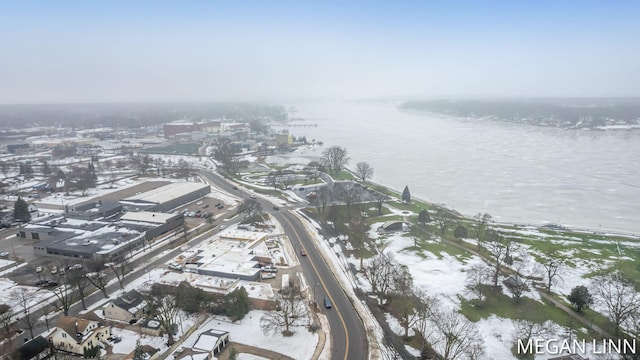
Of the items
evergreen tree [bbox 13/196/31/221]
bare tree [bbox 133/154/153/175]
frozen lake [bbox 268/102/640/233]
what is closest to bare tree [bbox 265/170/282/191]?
frozen lake [bbox 268/102/640/233]

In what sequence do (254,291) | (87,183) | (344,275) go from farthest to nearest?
1. (87,183)
2. (344,275)
3. (254,291)

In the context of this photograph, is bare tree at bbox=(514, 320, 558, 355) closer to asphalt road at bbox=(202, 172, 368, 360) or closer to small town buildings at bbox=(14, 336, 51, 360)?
asphalt road at bbox=(202, 172, 368, 360)

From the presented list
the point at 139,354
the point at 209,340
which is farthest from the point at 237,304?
the point at 139,354

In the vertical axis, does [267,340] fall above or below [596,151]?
below

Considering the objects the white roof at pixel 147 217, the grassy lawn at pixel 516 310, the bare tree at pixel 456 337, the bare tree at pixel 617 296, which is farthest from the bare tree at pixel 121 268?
the bare tree at pixel 617 296

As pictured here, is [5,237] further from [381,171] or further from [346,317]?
[381,171]

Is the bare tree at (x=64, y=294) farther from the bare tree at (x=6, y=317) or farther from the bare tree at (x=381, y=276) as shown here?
the bare tree at (x=381, y=276)

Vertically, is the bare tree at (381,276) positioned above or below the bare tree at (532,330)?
above

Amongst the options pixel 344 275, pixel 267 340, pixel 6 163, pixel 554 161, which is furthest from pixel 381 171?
pixel 6 163
